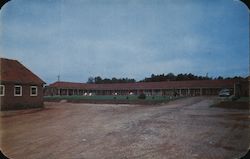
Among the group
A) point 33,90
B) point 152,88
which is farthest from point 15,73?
point 152,88

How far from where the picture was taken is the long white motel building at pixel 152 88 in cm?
5612

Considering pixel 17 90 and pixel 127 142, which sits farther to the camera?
pixel 17 90

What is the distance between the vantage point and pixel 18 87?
82.9 feet

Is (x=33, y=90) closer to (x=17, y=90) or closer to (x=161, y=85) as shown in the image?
(x=17, y=90)

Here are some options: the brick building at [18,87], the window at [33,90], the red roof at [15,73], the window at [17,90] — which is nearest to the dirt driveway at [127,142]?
the brick building at [18,87]

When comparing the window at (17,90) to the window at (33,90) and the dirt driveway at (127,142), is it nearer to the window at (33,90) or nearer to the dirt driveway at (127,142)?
the window at (33,90)

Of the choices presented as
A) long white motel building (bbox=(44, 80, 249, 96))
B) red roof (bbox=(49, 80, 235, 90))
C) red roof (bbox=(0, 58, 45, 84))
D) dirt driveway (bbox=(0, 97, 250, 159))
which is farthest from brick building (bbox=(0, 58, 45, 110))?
red roof (bbox=(49, 80, 235, 90))

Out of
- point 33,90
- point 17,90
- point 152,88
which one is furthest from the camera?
point 152,88

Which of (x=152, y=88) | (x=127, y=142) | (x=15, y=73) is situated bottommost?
(x=127, y=142)

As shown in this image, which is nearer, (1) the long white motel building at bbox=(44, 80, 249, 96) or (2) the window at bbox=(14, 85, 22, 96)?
(2) the window at bbox=(14, 85, 22, 96)

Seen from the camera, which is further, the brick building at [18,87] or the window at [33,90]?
the window at [33,90]

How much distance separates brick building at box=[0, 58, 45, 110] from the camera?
23842mm

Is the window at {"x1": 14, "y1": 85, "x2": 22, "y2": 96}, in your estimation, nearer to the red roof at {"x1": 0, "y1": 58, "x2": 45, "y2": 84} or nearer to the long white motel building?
the red roof at {"x1": 0, "y1": 58, "x2": 45, "y2": 84}

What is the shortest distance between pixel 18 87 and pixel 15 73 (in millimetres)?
1812
